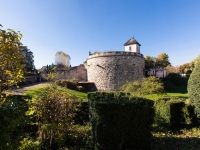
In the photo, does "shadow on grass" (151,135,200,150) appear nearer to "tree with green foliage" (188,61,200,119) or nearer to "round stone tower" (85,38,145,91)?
"tree with green foliage" (188,61,200,119)

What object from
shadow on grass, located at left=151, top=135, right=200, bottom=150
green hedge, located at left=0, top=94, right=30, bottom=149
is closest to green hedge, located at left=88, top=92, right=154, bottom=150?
shadow on grass, located at left=151, top=135, right=200, bottom=150

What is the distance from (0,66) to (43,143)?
255 cm

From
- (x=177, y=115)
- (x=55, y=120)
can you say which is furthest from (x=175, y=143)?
(x=55, y=120)

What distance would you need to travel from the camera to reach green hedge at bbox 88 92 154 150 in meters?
3.98

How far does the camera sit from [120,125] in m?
4.04

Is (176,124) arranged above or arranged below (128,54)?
below

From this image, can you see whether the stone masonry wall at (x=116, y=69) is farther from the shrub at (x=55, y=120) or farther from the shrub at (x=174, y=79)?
the shrub at (x=55, y=120)

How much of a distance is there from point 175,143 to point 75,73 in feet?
79.3

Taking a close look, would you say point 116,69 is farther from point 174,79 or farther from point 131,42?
point 174,79

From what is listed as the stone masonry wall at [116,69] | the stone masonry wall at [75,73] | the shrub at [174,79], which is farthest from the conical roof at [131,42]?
the stone masonry wall at [75,73]

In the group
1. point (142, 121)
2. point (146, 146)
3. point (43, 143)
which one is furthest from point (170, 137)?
point (43, 143)

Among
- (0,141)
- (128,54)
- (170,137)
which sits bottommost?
(170,137)

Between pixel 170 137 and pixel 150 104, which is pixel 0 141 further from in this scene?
pixel 170 137

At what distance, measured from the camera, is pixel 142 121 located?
13.8 feet
